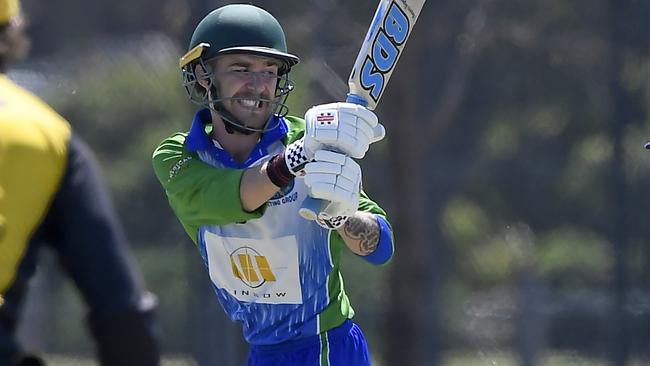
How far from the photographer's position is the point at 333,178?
11.5ft

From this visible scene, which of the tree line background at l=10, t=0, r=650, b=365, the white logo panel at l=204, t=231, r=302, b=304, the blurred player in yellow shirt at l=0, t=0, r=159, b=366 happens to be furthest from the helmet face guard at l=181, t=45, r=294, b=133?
the tree line background at l=10, t=0, r=650, b=365

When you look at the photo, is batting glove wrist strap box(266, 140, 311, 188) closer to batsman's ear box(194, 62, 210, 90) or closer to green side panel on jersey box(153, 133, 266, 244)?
green side panel on jersey box(153, 133, 266, 244)

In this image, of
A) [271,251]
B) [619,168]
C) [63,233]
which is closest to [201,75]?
[271,251]

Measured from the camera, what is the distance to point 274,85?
4125mm

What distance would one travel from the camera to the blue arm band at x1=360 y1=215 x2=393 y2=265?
13.3 feet

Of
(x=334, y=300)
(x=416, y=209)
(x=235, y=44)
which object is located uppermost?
(x=235, y=44)

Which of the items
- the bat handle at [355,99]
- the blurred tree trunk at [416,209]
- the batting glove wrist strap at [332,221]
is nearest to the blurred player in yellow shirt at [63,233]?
the batting glove wrist strap at [332,221]

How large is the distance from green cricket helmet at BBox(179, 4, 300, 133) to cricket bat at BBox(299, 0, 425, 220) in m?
0.37

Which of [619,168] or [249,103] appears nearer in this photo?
[249,103]

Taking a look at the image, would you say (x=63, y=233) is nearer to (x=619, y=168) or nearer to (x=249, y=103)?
(x=249, y=103)

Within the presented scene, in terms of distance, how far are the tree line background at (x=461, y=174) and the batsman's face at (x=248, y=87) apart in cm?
292

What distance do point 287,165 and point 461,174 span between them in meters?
4.75

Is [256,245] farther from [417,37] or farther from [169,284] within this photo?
[169,284]

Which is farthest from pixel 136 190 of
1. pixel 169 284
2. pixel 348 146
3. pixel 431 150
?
pixel 348 146
